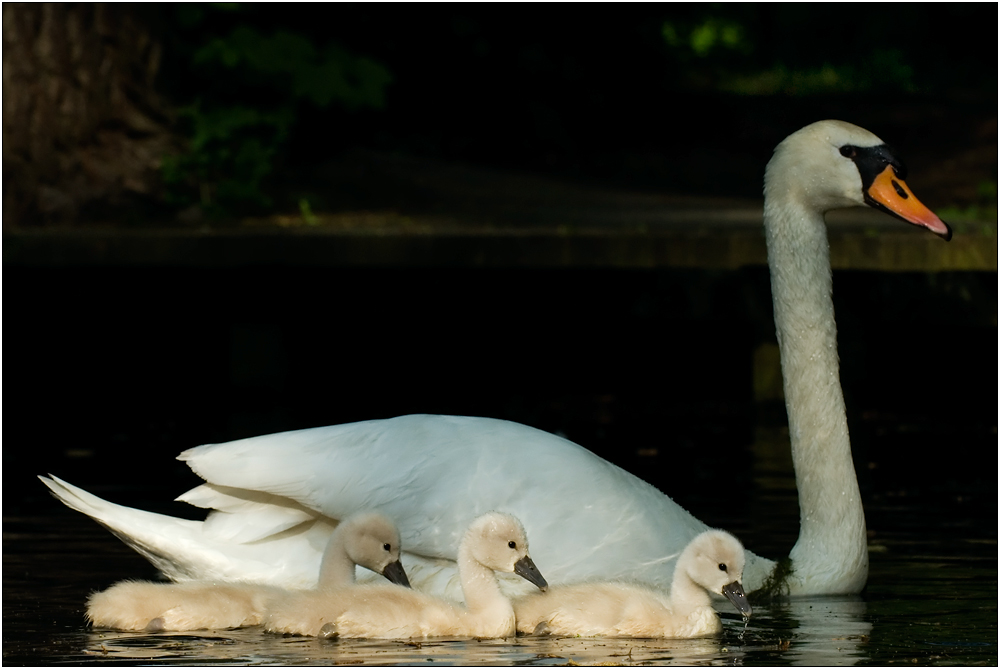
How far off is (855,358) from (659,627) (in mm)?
7918

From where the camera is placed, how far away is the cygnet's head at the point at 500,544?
561 cm

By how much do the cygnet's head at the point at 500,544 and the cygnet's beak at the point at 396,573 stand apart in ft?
0.91

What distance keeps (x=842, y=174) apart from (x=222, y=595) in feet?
8.53

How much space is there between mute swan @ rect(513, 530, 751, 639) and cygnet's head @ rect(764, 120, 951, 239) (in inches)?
61.5

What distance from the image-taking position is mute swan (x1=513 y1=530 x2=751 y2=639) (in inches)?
224

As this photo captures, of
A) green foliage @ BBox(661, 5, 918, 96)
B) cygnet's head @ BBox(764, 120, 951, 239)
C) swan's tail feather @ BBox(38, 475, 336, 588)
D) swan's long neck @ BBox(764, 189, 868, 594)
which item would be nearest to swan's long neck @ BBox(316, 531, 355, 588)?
swan's tail feather @ BBox(38, 475, 336, 588)

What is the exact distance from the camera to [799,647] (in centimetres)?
563

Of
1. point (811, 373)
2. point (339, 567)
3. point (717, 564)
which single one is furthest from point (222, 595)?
point (811, 373)

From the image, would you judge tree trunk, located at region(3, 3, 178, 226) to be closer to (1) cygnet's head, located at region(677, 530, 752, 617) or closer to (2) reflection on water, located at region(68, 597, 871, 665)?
(2) reflection on water, located at region(68, 597, 871, 665)

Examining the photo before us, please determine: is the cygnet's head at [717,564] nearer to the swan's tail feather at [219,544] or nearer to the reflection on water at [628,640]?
the reflection on water at [628,640]

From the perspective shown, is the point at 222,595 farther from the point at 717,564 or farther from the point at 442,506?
the point at 717,564

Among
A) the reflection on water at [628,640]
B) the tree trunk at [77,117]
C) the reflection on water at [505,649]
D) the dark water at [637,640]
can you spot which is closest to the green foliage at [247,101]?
the tree trunk at [77,117]

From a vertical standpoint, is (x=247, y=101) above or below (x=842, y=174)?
above

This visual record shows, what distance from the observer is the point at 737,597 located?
5730mm
